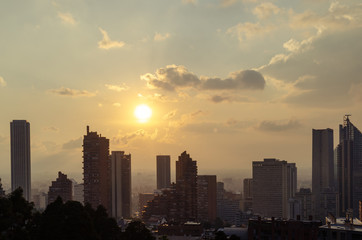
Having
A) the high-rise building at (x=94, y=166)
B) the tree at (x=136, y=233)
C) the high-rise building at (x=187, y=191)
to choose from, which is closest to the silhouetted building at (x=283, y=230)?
the tree at (x=136, y=233)

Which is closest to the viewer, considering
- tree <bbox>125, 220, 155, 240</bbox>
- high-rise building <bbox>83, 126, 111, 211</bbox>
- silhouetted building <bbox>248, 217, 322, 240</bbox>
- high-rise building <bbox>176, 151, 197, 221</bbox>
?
tree <bbox>125, 220, 155, 240</bbox>

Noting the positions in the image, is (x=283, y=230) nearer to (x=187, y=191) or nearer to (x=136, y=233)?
(x=136, y=233)

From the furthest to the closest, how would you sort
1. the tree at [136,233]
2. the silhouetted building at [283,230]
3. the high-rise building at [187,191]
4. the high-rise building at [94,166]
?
the high-rise building at [94,166] → the high-rise building at [187,191] → the silhouetted building at [283,230] → the tree at [136,233]

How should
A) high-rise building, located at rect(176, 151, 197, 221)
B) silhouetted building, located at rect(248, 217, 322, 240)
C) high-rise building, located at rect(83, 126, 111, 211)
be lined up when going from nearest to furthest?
silhouetted building, located at rect(248, 217, 322, 240), high-rise building, located at rect(176, 151, 197, 221), high-rise building, located at rect(83, 126, 111, 211)

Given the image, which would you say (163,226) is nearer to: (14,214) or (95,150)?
(95,150)

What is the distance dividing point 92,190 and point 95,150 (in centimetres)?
1877

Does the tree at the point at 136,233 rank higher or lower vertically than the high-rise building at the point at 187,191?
higher

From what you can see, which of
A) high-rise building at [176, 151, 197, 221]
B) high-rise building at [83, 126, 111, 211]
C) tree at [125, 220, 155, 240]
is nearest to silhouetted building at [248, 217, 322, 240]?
tree at [125, 220, 155, 240]

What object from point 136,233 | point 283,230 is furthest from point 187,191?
point 136,233

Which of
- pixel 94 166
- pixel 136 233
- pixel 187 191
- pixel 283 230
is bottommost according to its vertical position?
pixel 187 191

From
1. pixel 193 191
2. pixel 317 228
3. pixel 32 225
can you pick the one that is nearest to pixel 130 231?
pixel 32 225

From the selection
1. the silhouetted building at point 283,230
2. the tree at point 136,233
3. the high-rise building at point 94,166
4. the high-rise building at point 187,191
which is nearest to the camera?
the tree at point 136,233

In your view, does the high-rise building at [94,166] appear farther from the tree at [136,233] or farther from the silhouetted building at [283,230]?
the tree at [136,233]

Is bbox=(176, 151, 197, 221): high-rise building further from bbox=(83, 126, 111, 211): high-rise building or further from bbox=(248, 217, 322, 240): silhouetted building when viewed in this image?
bbox=(248, 217, 322, 240): silhouetted building
